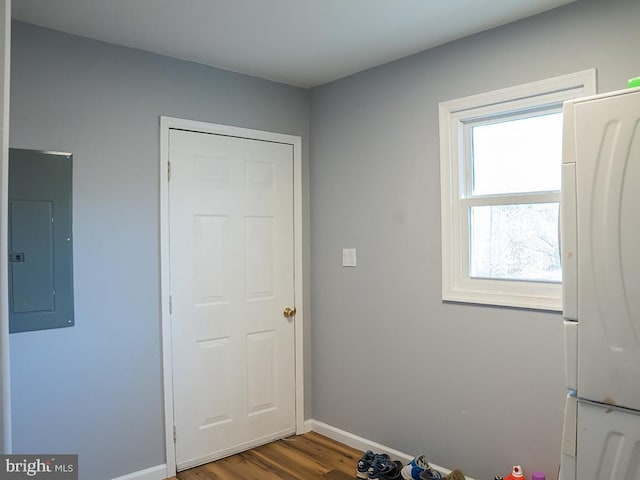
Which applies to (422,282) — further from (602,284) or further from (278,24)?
(278,24)

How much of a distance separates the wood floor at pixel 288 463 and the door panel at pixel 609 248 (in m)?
1.80

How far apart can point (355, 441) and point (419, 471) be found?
0.67 metres

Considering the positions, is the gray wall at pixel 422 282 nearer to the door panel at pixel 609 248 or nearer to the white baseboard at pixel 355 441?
the white baseboard at pixel 355 441

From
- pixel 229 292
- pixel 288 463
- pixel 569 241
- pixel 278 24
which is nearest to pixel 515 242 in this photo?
pixel 569 241

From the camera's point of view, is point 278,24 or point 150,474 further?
point 150,474

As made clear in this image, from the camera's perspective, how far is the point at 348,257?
3201mm

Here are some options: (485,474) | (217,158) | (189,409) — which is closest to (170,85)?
(217,158)

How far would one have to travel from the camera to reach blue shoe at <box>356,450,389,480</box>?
2750 millimetres

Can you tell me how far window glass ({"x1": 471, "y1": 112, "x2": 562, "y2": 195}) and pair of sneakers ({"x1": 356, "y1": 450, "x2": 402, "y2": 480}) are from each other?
1597 mm

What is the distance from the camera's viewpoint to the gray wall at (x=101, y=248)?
2361 mm

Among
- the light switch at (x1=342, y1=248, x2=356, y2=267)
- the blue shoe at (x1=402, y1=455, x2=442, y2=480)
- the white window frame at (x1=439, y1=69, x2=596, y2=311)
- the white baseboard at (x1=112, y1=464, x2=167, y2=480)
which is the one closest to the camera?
the white window frame at (x1=439, y1=69, x2=596, y2=311)

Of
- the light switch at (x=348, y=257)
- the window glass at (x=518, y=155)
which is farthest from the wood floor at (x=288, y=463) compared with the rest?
the window glass at (x=518, y=155)

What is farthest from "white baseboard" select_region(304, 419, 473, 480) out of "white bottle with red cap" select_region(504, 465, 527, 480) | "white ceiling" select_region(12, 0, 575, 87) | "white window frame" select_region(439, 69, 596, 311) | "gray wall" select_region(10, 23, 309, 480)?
"white ceiling" select_region(12, 0, 575, 87)

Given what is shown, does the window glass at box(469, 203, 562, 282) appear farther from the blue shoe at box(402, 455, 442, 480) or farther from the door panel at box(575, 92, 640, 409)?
the blue shoe at box(402, 455, 442, 480)
